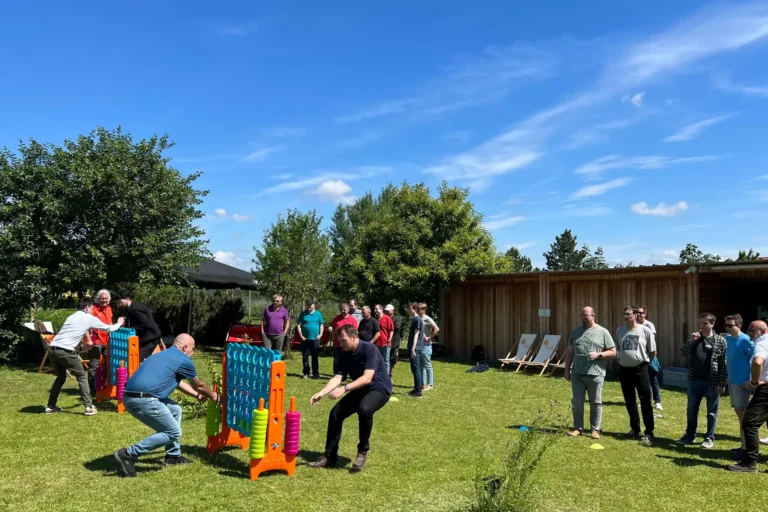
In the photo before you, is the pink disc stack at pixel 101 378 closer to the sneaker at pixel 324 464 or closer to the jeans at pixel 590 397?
the sneaker at pixel 324 464

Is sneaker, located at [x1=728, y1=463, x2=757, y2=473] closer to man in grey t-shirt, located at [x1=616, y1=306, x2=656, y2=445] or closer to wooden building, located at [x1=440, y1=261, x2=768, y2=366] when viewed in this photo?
man in grey t-shirt, located at [x1=616, y1=306, x2=656, y2=445]

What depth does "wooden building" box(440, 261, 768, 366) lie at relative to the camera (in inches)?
484

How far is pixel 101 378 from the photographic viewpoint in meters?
9.30

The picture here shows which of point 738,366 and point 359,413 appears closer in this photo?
point 359,413

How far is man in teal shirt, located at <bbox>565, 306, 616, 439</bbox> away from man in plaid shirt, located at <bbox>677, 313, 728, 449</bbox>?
0.91m

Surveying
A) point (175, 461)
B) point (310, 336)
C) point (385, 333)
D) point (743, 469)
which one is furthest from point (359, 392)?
point (310, 336)

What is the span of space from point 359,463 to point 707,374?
412 cm

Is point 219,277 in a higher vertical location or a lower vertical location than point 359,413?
higher

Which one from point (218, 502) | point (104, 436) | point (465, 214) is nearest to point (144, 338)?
point (104, 436)

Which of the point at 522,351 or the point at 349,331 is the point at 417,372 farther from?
the point at 522,351

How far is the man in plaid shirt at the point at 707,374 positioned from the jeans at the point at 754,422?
0.81 meters

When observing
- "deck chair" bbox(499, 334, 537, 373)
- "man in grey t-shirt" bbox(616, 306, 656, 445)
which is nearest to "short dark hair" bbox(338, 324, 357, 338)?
"man in grey t-shirt" bbox(616, 306, 656, 445)

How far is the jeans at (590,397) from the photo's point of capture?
7124mm

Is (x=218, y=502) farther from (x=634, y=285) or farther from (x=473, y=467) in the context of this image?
(x=634, y=285)
